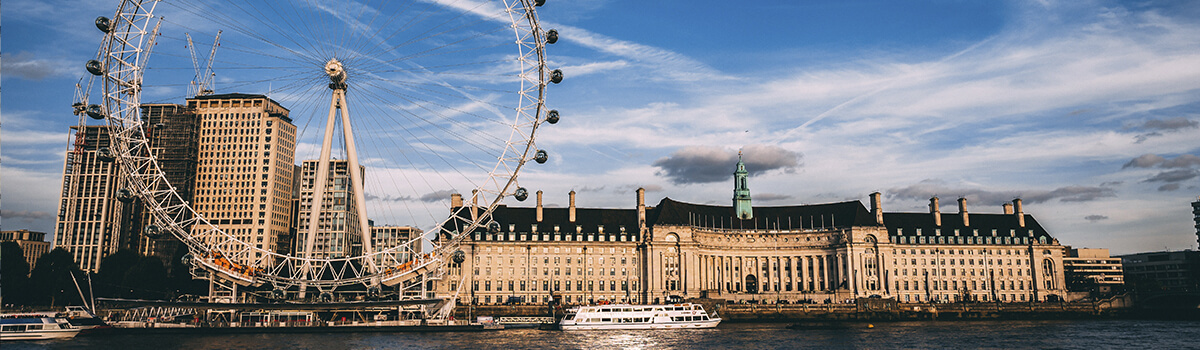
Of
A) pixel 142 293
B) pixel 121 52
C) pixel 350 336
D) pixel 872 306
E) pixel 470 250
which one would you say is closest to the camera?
pixel 121 52

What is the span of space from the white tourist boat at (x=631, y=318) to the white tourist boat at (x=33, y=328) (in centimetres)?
5589

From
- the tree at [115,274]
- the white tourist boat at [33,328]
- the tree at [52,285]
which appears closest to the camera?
the white tourist boat at [33,328]

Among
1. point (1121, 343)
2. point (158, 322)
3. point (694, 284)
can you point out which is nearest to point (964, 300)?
point (694, 284)

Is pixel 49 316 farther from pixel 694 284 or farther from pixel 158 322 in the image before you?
pixel 694 284

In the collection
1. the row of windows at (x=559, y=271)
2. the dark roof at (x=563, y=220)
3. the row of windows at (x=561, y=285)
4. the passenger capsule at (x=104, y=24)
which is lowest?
the row of windows at (x=561, y=285)

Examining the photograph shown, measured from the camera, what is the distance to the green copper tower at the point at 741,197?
589ft

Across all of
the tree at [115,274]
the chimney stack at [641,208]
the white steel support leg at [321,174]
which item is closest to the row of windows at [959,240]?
the chimney stack at [641,208]

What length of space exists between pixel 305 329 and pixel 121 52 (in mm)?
40079

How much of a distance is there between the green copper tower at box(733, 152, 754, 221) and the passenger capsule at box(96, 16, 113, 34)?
129888 mm

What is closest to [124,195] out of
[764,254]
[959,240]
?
[764,254]

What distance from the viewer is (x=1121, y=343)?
89375mm

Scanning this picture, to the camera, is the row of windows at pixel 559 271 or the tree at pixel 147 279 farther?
the row of windows at pixel 559 271

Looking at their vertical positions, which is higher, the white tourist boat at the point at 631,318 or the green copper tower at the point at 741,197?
the green copper tower at the point at 741,197

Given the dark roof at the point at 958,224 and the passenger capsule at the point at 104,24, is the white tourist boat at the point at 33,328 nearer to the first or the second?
the passenger capsule at the point at 104,24
